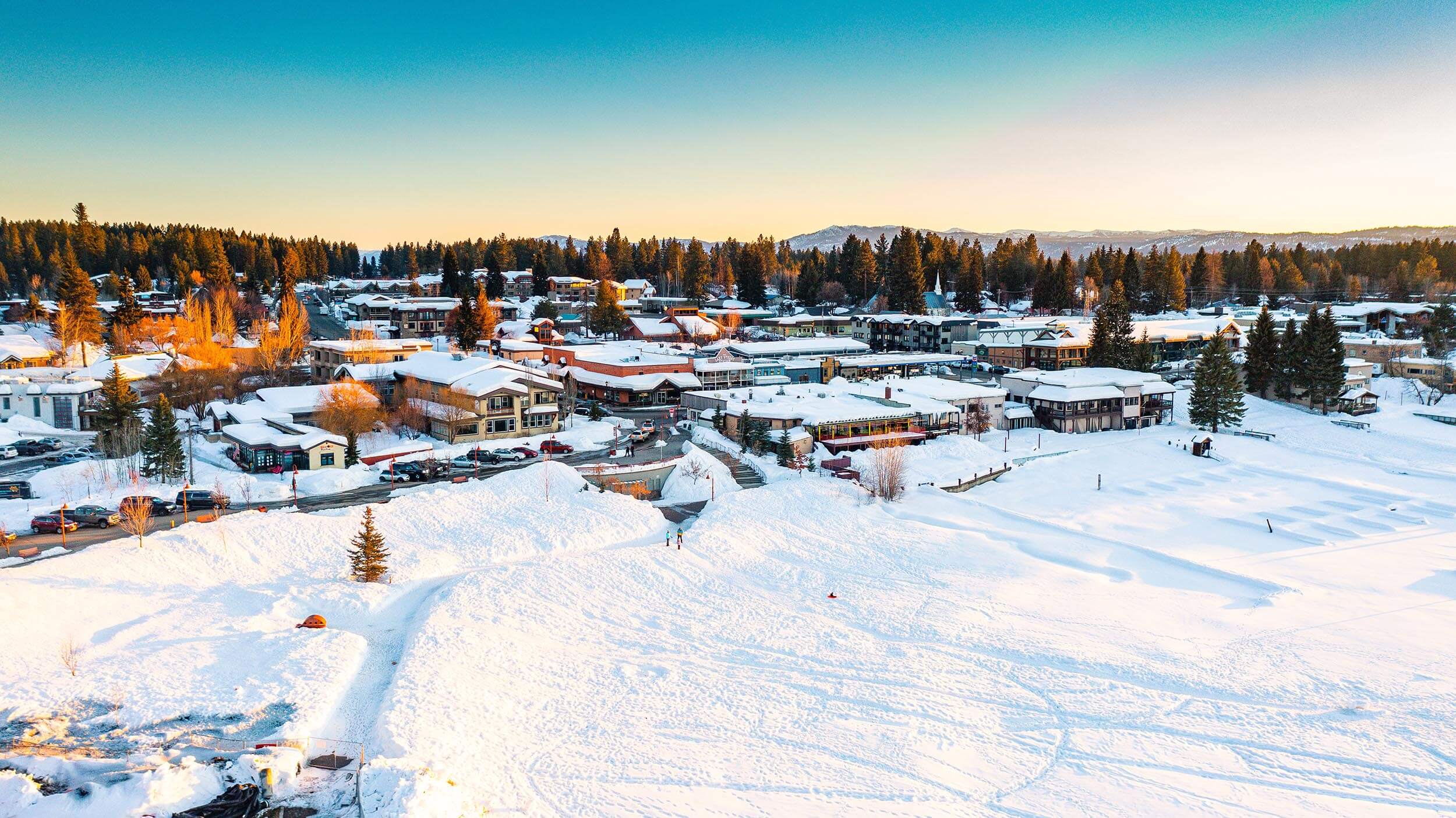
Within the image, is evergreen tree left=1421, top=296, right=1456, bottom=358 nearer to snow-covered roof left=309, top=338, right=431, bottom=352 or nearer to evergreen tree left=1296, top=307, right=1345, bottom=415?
evergreen tree left=1296, top=307, right=1345, bottom=415

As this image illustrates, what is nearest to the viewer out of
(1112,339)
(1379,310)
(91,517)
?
(91,517)

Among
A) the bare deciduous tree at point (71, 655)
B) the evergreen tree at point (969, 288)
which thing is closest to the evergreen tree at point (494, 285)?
the evergreen tree at point (969, 288)

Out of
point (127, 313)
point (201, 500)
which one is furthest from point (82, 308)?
point (201, 500)

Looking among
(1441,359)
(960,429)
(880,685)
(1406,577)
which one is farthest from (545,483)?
(1441,359)

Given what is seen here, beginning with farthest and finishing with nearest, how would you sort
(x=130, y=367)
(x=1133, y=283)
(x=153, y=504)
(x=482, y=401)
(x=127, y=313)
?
(x=1133, y=283) → (x=127, y=313) → (x=130, y=367) → (x=482, y=401) → (x=153, y=504)

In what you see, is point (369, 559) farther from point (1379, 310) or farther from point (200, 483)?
point (1379, 310)

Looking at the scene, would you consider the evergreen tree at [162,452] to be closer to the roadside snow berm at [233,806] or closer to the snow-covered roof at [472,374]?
the snow-covered roof at [472,374]
